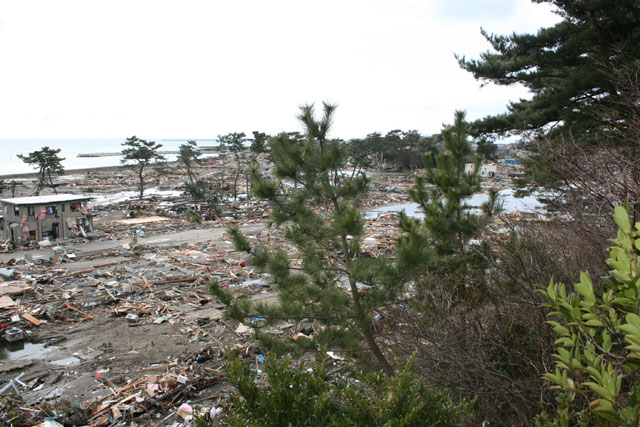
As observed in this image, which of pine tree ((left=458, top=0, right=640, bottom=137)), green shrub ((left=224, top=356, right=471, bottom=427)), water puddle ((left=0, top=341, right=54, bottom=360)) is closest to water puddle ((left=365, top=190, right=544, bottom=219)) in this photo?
pine tree ((left=458, top=0, right=640, bottom=137))

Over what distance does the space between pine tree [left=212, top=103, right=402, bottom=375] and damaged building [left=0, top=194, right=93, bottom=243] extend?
15.7 metres

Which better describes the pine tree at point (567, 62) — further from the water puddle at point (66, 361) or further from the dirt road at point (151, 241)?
the dirt road at point (151, 241)

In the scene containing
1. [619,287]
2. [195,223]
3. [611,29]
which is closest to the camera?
[619,287]

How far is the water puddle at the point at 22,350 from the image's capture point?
6.83 metres

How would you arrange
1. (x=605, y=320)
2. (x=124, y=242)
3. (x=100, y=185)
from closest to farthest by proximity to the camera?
(x=605, y=320)
(x=124, y=242)
(x=100, y=185)

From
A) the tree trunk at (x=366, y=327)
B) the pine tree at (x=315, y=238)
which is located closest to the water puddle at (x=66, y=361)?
the pine tree at (x=315, y=238)

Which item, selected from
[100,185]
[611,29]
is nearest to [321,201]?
[611,29]

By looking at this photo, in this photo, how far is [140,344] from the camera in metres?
7.11

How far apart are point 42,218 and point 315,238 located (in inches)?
643

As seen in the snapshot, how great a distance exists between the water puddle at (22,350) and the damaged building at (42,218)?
1029cm

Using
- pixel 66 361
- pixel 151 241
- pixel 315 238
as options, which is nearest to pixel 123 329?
pixel 66 361

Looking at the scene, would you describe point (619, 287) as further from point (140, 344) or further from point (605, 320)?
point (140, 344)

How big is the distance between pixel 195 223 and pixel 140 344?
13928mm

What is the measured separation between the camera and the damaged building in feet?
51.2
